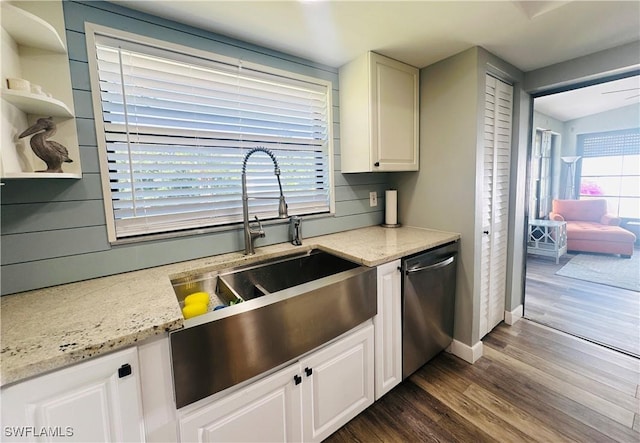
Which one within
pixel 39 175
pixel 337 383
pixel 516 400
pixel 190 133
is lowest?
pixel 516 400

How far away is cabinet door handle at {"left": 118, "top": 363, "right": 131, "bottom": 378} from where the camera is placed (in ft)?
2.72

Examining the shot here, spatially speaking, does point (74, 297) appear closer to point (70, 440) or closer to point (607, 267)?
point (70, 440)

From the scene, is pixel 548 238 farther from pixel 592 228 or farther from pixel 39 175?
pixel 39 175

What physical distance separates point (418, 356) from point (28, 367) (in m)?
1.92

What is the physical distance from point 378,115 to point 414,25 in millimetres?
557

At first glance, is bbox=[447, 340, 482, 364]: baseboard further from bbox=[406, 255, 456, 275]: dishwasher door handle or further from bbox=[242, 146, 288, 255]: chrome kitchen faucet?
bbox=[242, 146, 288, 255]: chrome kitchen faucet

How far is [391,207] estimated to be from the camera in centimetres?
241

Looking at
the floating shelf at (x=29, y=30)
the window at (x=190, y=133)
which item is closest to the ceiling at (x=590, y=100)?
the window at (x=190, y=133)

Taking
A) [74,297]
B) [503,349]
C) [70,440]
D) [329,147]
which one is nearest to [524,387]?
[503,349]

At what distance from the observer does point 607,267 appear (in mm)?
3623

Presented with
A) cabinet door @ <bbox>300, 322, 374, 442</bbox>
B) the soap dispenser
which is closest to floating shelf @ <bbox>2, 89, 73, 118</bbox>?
→ the soap dispenser

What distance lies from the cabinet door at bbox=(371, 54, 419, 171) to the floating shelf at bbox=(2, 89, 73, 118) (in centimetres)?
169

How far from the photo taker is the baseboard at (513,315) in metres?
2.48

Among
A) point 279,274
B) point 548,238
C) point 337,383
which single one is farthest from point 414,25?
point 548,238
